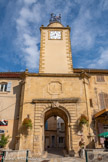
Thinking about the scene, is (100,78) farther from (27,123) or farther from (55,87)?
(27,123)

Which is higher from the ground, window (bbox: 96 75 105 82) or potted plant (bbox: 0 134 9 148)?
window (bbox: 96 75 105 82)

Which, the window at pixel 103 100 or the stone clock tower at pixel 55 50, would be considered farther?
the stone clock tower at pixel 55 50

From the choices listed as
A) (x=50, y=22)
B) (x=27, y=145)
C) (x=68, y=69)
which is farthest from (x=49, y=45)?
(x=27, y=145)

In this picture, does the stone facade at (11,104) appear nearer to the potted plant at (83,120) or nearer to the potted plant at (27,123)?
the potted plant at (27,123)

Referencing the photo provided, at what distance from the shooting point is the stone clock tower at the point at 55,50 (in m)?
16.8

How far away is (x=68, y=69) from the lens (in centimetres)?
1675

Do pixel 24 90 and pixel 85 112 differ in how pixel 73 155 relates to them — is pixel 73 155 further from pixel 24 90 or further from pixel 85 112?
pixel 24 90

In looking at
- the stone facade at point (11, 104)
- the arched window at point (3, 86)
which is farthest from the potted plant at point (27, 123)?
the arched window at point (3, 86)

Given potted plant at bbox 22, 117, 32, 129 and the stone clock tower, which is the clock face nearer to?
the stone clock tower

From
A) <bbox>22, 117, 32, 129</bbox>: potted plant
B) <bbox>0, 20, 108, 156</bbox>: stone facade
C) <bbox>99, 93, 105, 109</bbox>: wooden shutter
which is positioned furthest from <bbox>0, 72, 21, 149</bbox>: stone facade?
<bbox>99, 93, 105, 109</bbox>: wooden shutter

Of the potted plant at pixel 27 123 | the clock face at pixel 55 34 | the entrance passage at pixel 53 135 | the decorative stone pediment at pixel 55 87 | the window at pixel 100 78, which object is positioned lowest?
the entrance passage at pixel 53 135

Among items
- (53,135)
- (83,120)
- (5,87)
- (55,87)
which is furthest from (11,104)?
(53,135)

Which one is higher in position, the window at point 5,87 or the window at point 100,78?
the window at point 100,78

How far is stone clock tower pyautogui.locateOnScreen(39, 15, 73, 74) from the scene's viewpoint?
663 inches
